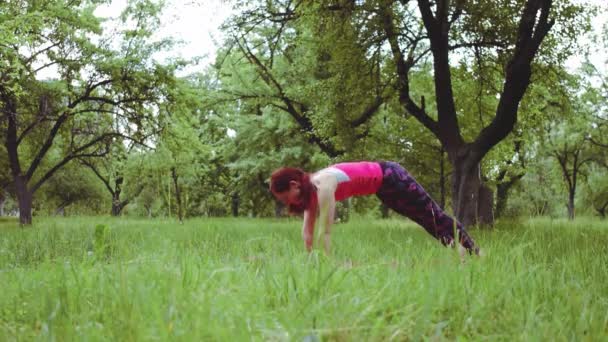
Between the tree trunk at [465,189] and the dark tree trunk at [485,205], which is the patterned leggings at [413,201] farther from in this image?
the dark tree trunk at [485,205]

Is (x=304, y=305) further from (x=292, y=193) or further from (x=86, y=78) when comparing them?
(x=86, y=78)

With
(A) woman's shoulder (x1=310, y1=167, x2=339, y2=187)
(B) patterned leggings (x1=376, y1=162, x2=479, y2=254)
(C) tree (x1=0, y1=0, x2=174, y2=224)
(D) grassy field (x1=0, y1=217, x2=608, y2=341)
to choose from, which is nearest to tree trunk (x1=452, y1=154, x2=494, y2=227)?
(B) patterned leggings (x1=376, y1=162, x2=479, y2=254)

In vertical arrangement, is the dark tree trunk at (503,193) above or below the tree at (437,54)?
below

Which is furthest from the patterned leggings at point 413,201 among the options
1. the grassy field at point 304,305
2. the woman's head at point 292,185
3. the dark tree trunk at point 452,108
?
the dark tree trunk at point 452,108

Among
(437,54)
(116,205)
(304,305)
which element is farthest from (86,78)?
(116,205)

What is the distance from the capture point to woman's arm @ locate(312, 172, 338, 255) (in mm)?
4195

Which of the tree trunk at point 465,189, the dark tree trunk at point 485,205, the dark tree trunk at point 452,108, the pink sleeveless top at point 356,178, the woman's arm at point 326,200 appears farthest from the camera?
the dark tree trunk at point 485,205

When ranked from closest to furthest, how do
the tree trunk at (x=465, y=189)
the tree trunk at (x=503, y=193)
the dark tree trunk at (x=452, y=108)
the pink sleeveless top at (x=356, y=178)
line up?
the pink sleeveless top at (x=356, y=178) → the dark tree trunk at (x=452, y=108) → the tree trunk at (x=465, y=189) → the tree trunk at (x=503, y=193)

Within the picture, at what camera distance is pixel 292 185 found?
4.28 meters

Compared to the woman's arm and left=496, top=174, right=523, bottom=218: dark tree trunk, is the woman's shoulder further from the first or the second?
left=496, top=174, right=523, bottom=218: dark tree trunk

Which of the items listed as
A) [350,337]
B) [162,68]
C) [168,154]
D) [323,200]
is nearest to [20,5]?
[162,68]

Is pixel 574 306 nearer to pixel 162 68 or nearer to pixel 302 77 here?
pixel 162 68

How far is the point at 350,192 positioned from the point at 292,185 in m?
0.74

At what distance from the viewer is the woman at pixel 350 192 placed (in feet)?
14.1
